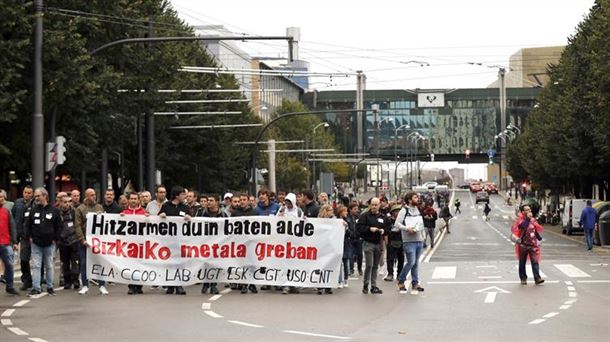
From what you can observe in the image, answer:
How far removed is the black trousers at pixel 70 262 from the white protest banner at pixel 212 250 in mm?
292

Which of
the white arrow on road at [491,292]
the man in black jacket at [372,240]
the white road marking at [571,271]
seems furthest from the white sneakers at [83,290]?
the white road marking at [571,271]

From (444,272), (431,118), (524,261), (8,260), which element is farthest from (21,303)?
(431,118)

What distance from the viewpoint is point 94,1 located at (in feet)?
132

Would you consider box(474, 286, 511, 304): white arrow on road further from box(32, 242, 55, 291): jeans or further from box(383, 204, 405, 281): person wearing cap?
box(32, 242, 55, 291): jeans

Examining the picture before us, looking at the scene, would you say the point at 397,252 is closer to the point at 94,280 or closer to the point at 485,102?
the point at 94,280

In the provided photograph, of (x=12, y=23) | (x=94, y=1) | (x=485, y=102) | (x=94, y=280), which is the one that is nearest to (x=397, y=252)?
(x=94, y=280)

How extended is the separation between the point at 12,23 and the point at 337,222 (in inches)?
535

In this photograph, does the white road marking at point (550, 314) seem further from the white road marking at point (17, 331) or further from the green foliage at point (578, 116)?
the green foliage at point (578, 116)

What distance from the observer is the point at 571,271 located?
28.8 metres

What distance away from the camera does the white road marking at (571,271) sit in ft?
89.2

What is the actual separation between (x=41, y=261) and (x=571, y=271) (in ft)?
41.0

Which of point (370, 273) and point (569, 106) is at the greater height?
point (569, 106)

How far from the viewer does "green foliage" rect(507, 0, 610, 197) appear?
149ft

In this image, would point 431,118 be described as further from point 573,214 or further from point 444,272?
point 444,272
